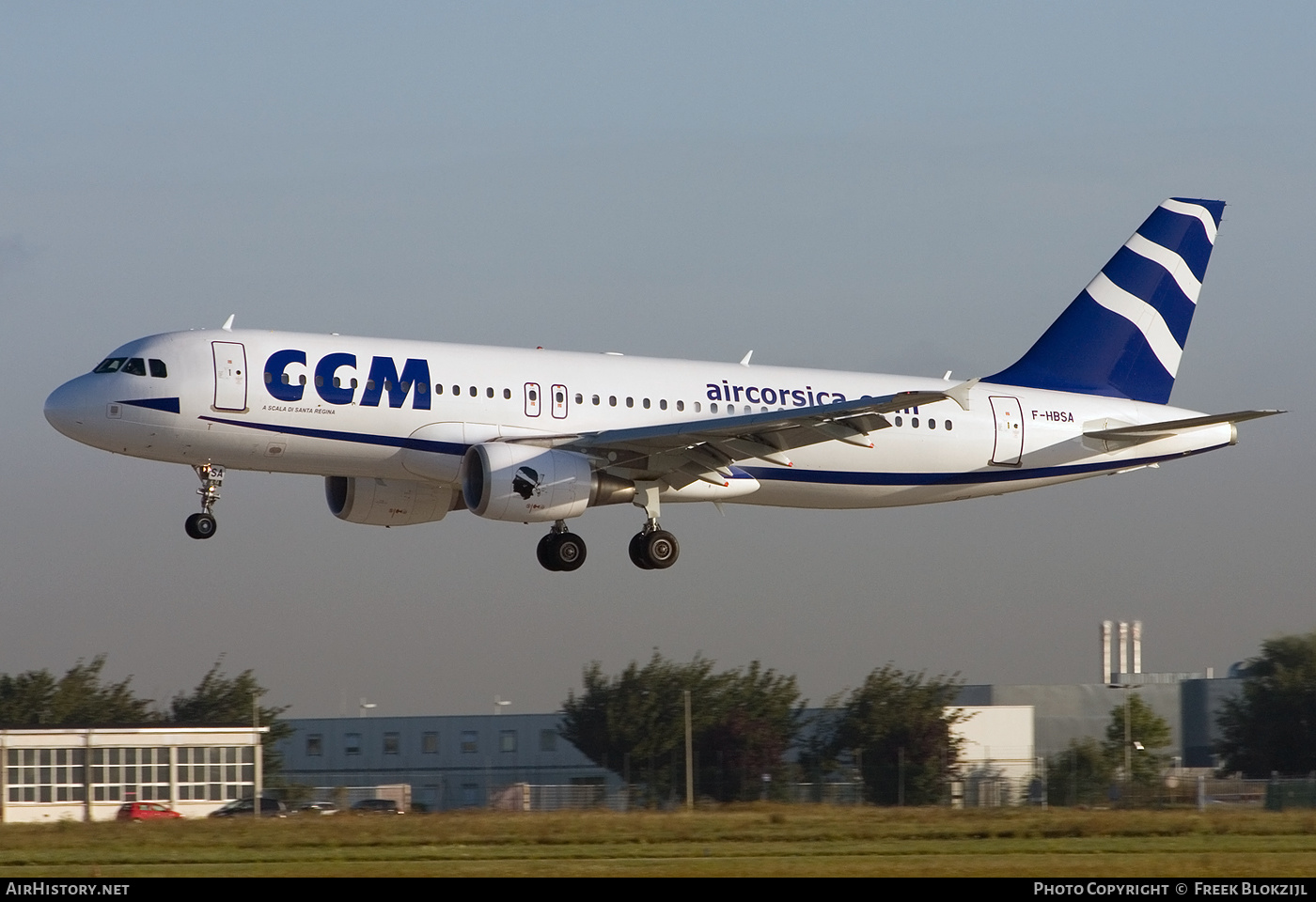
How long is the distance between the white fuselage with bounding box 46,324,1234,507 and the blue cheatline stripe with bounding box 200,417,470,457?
37 mm

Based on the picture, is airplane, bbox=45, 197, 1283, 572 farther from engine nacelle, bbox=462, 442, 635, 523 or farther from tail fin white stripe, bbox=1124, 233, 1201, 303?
tail fin white stripe, bbox=1124, 233, 1201, 303

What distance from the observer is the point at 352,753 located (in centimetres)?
8131

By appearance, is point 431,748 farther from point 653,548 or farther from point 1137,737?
point 653,548

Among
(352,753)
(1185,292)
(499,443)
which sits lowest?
(352,753)

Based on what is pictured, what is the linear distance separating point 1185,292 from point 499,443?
20506 millimetres

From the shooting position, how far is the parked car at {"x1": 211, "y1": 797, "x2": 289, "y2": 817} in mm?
46000

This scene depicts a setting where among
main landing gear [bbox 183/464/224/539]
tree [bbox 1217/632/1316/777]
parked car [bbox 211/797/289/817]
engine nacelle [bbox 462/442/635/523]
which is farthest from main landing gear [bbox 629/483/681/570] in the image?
tree [bbox 1217/632/1316/777]

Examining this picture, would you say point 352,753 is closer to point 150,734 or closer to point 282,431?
point 150,734

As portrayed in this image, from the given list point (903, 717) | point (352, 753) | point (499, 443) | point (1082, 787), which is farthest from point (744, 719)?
point (499, 443)

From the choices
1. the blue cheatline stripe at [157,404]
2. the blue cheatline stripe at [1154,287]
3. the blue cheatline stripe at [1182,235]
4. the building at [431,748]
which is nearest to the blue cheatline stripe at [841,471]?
the blue cheatline stripe at [157,404]

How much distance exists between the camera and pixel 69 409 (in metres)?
33.5

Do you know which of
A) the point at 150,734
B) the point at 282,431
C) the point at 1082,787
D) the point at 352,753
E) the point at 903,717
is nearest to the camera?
the point at 282,431

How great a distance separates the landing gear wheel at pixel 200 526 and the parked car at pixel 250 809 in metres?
12.1

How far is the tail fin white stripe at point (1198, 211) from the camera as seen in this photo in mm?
45750
